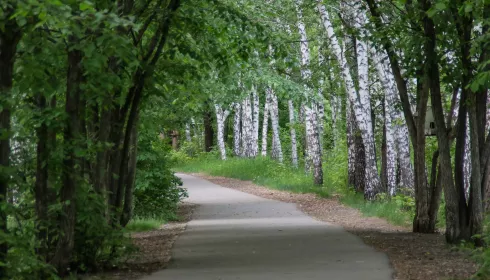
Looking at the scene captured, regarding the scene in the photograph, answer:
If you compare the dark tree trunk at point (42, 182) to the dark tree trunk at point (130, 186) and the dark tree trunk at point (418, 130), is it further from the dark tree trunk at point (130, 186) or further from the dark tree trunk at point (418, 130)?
the dark tree trunk at point (418, 130)

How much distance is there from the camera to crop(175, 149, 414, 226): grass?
2184 centimetres

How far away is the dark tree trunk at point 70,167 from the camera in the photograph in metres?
10.5

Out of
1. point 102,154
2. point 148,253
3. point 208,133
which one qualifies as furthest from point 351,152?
point 208,133

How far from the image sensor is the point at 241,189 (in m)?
37.0

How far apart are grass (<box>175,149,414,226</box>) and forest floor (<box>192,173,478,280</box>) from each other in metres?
0.35

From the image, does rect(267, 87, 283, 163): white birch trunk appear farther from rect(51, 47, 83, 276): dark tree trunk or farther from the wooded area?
Answer: rect(51, 47, 83, 276): dark tree trunk

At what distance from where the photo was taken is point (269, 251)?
1459cm

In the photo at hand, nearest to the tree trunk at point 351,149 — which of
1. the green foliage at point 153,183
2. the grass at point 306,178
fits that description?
the grass at point 306,178

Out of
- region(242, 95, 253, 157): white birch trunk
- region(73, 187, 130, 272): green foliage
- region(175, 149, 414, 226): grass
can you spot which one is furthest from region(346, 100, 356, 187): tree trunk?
region(242, 95, 253, 157): white birch trunk

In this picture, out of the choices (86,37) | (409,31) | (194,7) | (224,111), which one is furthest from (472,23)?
(224,111)

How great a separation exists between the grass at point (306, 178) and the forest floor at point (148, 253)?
→ 4.73 meters

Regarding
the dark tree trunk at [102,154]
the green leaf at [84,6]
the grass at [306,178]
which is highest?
the green leaf at [84,6]

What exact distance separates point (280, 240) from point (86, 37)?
779 centimetres

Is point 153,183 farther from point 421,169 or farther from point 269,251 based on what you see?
point 269,251
